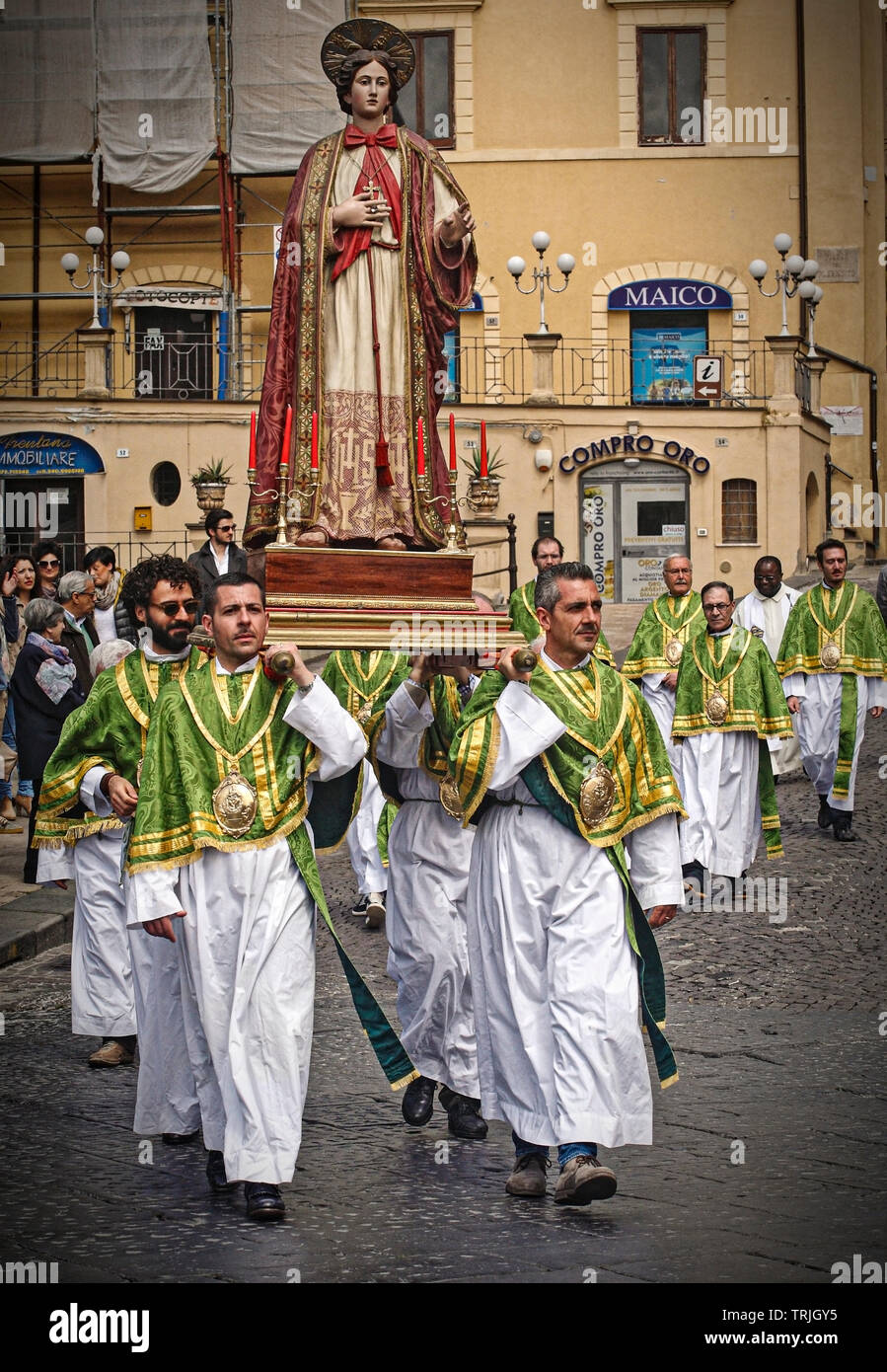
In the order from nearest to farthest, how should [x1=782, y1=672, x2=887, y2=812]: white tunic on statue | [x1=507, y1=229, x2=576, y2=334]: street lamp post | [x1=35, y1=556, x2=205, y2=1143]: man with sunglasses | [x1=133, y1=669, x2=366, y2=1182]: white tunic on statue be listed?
[x1=133, y1=669, x2=366, y2=1182]: white tunic on statue, [x1=35, y1=556, x2=205, y2=1143]: man with sunglasses, [x1=782, y1=672, x2=887, y2=812]: white tunic on statue, [x1=507, y1=229, x2=576, y2=334]: street lamp post

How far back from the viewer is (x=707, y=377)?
2984 centimetres

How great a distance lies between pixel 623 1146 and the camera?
6.38 meters

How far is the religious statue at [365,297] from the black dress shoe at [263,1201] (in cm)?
258

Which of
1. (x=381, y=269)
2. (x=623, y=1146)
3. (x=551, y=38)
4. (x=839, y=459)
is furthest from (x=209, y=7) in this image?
(x=623, y=1146)

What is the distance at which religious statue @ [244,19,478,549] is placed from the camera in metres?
7.29

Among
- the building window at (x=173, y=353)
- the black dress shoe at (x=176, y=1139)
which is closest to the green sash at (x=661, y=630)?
the black dress shoe at (x=176, y=1139)

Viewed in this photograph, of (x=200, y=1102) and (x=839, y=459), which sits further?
(x=839, y=459)

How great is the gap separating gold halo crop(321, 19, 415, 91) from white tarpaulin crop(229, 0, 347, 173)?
23879 millimetres

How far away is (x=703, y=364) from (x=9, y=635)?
18094mm

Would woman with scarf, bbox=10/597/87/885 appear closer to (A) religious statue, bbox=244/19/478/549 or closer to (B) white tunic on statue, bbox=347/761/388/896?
(B) white tunic on statue, bbox=347/761/388/896

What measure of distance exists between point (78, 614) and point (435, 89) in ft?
72.0

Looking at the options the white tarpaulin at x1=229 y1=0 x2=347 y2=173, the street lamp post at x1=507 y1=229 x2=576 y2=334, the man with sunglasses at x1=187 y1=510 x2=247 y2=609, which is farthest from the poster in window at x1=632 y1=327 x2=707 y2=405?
the man with sunglasses at x1=187 y1=510 x2=247 y2=609

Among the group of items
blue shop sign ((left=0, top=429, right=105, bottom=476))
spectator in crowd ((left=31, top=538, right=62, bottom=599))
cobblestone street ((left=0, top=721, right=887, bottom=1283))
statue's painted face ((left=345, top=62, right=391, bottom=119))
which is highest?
blue shop sign ((left=0, top=429, right=105, bottom=476))
